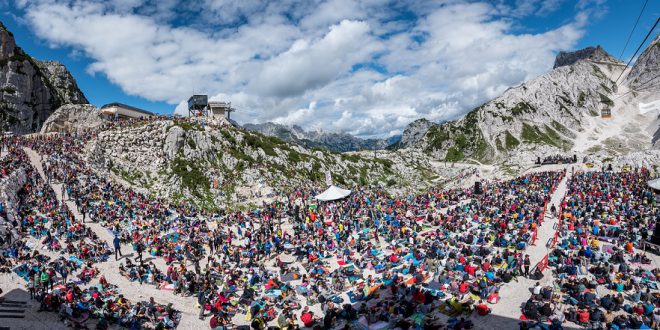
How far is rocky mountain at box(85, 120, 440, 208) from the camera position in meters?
51.2

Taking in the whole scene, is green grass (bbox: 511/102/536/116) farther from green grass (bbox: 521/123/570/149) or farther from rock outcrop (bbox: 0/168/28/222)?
rock outcrop (bbox: 0/168/28/222)

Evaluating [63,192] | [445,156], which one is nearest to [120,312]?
[63,192]

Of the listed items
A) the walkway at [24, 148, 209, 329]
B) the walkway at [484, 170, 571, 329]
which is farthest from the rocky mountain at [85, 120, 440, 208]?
the walkway at [484, 170, 571, 329]

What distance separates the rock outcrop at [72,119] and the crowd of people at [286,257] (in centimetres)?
4296

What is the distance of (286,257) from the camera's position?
2600 centimetres

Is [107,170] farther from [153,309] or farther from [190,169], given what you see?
[153,309]

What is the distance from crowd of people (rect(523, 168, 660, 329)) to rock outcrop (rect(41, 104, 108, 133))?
273ft

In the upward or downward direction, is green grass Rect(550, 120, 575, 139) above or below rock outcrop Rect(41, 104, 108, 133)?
above

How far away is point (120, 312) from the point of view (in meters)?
16.8

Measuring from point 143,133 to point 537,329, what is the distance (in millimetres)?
62829

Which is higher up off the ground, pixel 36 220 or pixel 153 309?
pixel 36 220

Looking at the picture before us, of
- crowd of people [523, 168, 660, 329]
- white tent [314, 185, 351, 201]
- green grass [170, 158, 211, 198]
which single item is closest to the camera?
crowd of people [523, 168, 660, 329]

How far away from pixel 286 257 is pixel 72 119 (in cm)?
7731

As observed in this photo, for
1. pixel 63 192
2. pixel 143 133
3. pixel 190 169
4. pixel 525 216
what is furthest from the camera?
pixel 143 133
